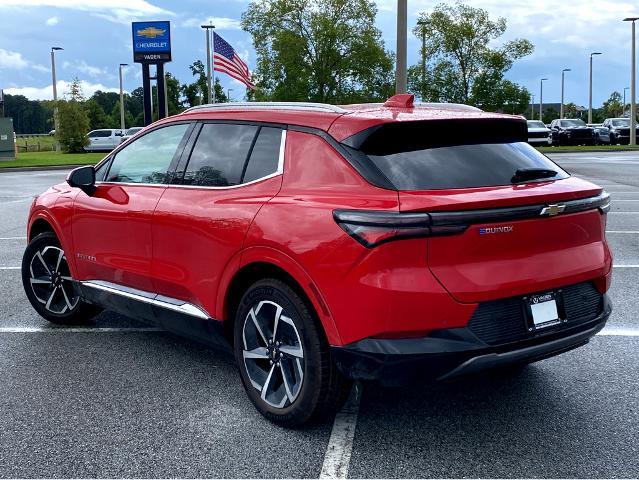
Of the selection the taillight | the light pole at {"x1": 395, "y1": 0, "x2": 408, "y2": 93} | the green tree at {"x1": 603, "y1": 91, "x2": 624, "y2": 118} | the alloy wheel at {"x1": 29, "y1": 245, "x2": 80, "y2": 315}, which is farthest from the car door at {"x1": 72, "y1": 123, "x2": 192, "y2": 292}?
the green tree at {"x1": 603, "y1": 91, "x2": 624, "y2": 118}

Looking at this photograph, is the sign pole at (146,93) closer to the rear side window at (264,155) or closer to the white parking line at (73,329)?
the white parking line at (73,329)

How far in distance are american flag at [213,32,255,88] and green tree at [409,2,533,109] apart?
1638 cm

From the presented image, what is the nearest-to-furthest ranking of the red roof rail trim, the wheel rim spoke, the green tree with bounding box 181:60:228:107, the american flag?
the wheel rim spoke, the red roof rail trim, the american flag, the green tree with bounding box 181:60:228:107

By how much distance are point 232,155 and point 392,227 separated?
1.43 meters

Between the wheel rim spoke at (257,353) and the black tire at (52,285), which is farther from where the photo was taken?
the black tire at (52,285)

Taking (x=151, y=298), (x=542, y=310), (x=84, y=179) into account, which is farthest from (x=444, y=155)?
(x=84, y=179)

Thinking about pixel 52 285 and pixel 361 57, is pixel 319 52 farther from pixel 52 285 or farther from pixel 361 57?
pixel 52 285

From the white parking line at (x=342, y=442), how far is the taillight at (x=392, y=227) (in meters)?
1.01

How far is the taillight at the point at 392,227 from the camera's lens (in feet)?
11.1

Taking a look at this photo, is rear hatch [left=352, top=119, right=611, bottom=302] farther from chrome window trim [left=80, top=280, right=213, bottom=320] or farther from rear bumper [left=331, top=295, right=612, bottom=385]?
chrome window trim [left=80, top=280, right=213, bottom=320]

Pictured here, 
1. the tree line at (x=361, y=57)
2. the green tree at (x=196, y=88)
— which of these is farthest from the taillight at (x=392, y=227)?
the green tree at (x=196, y=88)

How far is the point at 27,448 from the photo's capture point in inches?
148

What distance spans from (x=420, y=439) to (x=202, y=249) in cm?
159

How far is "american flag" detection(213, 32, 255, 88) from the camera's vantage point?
34.4 meters
